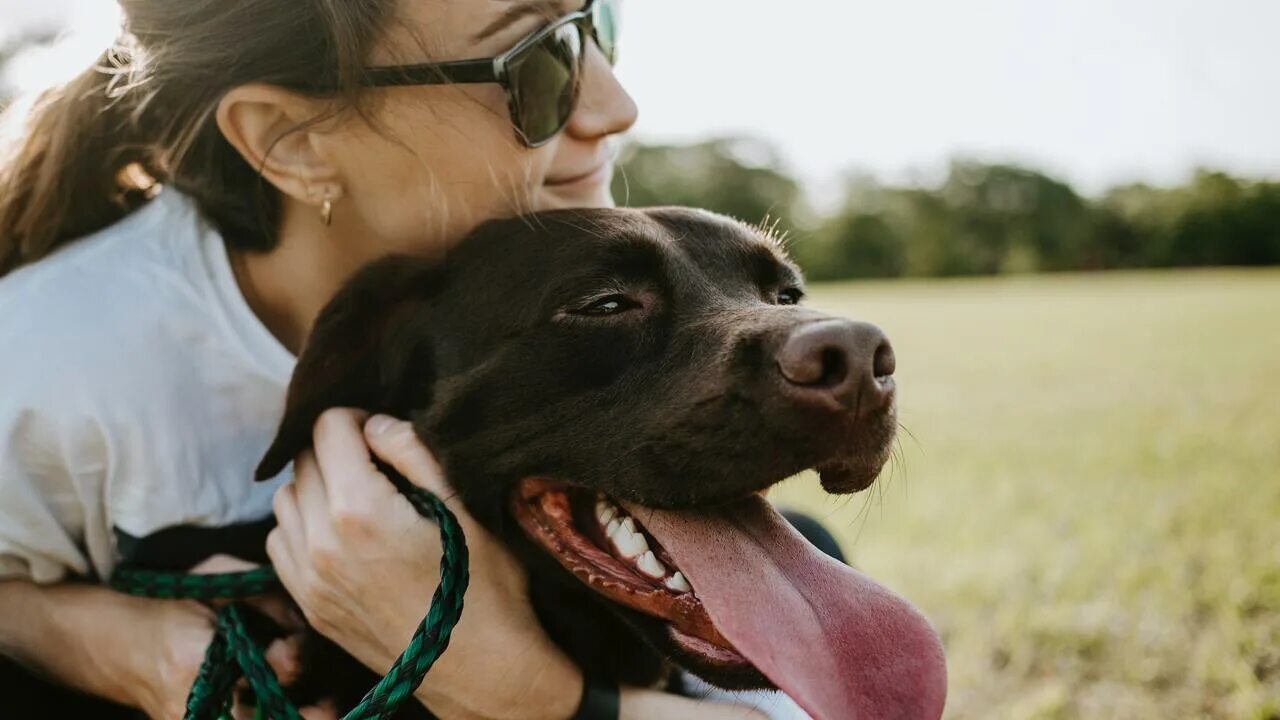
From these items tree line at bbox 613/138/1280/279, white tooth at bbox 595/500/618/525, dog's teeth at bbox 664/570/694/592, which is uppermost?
white tooth at bbox 595/500/618/525

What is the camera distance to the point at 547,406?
2.26 metres

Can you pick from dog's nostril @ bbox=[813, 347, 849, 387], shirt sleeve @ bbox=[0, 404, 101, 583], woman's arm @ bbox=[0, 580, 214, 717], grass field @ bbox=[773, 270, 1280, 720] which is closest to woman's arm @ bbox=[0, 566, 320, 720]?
woman's arm @ bbox=[0, 580, 214, 717]

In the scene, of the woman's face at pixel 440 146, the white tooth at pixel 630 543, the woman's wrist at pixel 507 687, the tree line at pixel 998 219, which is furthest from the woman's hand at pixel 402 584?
the tree line at pixel 998 219

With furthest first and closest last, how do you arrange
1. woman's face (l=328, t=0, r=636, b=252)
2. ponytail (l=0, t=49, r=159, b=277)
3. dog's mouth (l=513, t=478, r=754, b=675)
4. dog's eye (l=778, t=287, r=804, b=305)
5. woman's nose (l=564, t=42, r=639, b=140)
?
woman's nose (l=564, t=42, r=639, b=140), dog's eye (l=778, t=287, r=804, b=305), ponytail (l=0, t=49, r=159, b=277), woman's face (l=328, t=0, r=636, b=252), dog's mouth (l=513, t=478, r=754, b=675)

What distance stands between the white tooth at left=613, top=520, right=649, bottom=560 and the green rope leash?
1.08ft

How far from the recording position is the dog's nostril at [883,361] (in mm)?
1875

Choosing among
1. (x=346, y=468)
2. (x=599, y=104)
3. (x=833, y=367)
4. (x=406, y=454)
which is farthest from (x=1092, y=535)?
(x=346, y=468)

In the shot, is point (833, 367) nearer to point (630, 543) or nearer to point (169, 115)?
point (630, 543)

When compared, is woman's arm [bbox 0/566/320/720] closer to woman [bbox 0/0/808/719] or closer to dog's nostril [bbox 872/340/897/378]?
woman [bbox 0/0/808/719]

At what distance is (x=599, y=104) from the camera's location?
291 cm

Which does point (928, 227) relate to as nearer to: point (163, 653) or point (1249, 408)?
point (1249, 408)

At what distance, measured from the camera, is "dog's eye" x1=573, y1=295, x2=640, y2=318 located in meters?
2.33

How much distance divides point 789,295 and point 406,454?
1.11 m

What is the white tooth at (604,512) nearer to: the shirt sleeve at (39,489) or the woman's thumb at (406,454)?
the woman's thumb at (406,454)
